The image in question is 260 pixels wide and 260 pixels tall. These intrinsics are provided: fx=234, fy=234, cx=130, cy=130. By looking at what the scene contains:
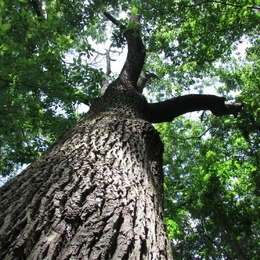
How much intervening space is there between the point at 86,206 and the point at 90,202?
0.04 m

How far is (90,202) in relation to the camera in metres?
1.47

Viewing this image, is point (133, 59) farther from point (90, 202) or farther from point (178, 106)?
point (90, 202)

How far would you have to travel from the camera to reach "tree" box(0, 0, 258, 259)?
1186 mm

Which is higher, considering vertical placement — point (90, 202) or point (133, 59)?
point (133, 59)

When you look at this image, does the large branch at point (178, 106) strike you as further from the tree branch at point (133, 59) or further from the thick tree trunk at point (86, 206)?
the thick tree trunk at point (86, 206)

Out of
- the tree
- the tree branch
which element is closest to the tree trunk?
the tree

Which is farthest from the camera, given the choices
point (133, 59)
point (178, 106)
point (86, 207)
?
point (133, 59)

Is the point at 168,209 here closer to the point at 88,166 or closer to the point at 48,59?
the point at 48,59

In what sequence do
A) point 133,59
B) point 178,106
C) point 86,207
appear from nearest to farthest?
point 86,207 → point 178,106 → point 133,59

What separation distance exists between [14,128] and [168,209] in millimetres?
6136

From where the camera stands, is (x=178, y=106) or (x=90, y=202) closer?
(x=90, y=202)

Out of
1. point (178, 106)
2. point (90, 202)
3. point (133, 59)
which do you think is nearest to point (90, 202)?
point (90, 202)

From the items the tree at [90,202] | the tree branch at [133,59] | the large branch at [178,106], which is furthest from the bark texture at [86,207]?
the tree branch at [133,59]

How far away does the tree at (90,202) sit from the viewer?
3.89 feet
